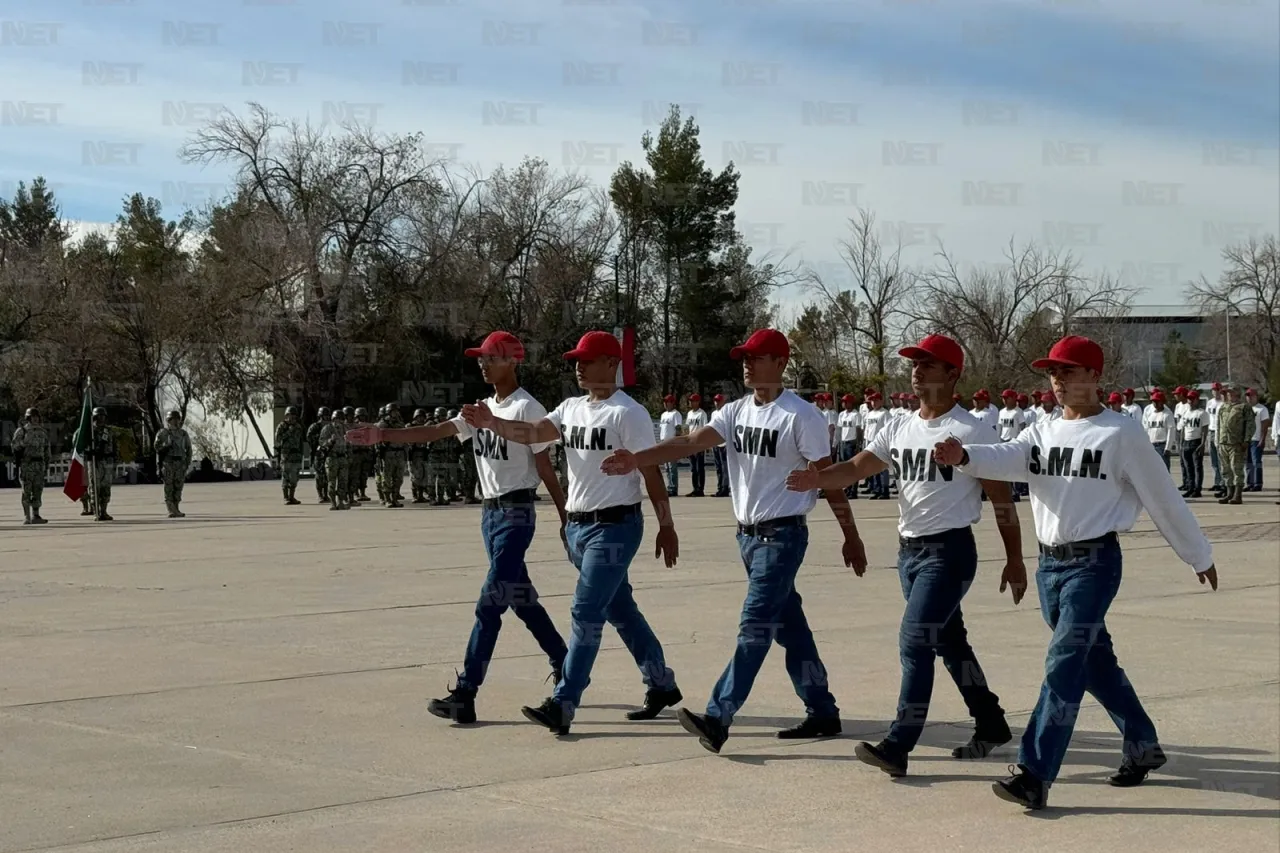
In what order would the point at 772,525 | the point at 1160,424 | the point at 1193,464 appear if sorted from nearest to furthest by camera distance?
1. the point at 772,525
2. the point at 1193,464
3. the point at 1160,424

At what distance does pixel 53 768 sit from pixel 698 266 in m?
60.0

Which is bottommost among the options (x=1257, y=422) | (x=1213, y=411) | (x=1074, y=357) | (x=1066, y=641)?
(x=1066, y=641)

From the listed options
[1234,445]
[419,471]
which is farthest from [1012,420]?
[419,471]

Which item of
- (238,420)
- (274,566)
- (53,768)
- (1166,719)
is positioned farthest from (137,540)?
(238,420)

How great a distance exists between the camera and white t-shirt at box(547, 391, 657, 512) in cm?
792

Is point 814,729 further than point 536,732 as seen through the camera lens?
No

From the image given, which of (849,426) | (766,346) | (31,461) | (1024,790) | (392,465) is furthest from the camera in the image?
(849,426)

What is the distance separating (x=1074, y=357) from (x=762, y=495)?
163 cm

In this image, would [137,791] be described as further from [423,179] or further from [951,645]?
[423,179]

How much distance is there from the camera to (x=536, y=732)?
26.3 ft

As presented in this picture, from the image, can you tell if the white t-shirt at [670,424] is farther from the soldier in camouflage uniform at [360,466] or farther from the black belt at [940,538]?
the black belt at [940,538]

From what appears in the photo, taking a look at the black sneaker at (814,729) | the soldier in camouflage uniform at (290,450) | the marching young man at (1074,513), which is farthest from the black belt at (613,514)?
the soldier in camouflage uniform at (290,450)

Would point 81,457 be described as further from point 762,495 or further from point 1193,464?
point 762,495

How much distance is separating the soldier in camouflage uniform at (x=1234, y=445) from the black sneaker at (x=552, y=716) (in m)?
22.4
